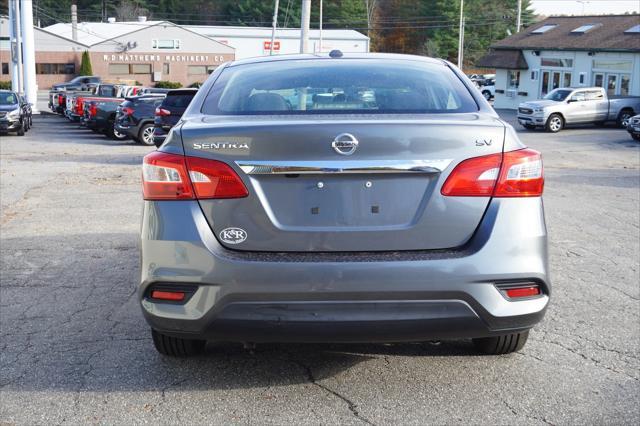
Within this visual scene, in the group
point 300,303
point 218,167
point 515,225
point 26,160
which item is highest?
point 218,167

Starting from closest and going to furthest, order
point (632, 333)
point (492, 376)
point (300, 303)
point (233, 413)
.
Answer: point (300, 303) < point (233, 413) < point (492, 376) < point (632, 333)

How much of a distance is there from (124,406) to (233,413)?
1.87 ft

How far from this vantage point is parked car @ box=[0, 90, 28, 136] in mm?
26703

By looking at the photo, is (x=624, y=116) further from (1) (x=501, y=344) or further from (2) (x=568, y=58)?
(1) (x=501, y=344)

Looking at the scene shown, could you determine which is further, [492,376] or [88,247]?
[88,247]

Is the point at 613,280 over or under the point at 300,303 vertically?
under

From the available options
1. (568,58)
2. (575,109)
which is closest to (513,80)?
(568,58)

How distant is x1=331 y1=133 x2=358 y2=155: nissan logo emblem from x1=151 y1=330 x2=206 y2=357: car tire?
148 cm

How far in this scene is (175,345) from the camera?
465 cm

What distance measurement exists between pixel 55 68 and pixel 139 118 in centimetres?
5561

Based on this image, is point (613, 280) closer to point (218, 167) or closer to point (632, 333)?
point (632, 333)

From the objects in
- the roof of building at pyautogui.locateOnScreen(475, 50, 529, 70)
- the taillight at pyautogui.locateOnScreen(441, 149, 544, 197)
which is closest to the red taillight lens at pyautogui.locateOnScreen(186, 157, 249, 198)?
the taillight at pyautogui.locateOnScreen(441, 149, 544, 197)

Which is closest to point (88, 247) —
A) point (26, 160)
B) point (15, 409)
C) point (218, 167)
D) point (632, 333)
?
point (15, 409)

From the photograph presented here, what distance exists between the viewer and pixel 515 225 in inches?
156
